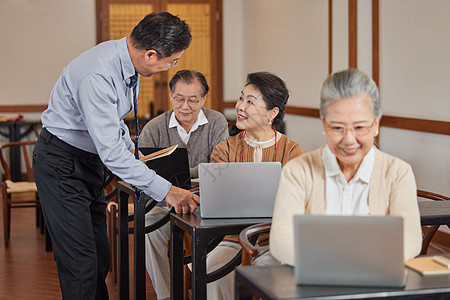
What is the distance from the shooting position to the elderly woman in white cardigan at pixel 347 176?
1.75 metres

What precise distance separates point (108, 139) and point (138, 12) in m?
6.52

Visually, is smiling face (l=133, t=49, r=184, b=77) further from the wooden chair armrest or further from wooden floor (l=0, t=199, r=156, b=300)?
wooden floor (l=0, t=199, r=156, b=300)

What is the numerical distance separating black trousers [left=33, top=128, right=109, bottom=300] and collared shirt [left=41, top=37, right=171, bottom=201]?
0.20ft

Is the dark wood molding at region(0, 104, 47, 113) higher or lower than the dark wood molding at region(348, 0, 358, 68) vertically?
lower

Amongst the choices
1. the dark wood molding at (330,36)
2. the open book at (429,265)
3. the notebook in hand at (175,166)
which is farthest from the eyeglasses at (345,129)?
the dark wood molding at (330,36)

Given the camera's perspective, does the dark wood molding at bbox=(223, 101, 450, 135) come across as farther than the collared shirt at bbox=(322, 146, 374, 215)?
Yes

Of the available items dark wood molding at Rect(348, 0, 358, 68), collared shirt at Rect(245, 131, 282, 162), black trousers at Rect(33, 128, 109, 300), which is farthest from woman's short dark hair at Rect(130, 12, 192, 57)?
dark wood molding at Rect(348, 0, 358, 68)

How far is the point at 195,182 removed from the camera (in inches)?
130

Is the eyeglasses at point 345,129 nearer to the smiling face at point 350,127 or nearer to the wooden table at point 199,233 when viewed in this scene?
the smiling face at point 350,127

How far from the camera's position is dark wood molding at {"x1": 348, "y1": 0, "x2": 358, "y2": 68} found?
561 cm

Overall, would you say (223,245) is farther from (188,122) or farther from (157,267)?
(188,122)

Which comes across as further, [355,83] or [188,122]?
[188,122]

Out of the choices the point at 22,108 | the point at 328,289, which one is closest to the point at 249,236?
the point at 328,289

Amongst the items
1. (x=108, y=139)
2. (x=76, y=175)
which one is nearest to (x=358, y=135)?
(x=108, y=139)
